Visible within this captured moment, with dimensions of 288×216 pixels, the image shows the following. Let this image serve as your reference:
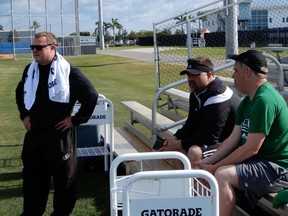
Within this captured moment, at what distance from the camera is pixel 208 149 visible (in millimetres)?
4586

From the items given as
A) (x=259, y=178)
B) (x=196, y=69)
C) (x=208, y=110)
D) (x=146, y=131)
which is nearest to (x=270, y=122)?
(x=259, y=178)

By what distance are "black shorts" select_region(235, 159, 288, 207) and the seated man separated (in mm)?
858

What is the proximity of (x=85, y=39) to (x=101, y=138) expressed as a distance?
50.6 metres

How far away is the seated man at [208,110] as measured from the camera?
14.9 ft

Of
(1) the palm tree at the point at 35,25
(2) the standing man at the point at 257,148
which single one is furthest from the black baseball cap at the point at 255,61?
(1) the palm tree at the point at 35,25

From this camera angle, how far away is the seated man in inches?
179

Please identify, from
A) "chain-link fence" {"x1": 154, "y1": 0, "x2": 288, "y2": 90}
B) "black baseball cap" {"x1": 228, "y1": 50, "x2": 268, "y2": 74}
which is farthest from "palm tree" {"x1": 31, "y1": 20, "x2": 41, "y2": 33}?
"black baseball cap" {"x1": 228, "y1": 50, "x2": 268, "y2": 74}

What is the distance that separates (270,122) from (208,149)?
42.1 inches

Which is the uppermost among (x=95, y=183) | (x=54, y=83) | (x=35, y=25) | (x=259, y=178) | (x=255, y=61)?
(x=35, y=25)

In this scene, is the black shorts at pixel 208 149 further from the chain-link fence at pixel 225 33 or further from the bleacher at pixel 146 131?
the chain-link fence at pixel 225 33

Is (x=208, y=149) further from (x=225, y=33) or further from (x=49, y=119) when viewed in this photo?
(x=225, y=33)

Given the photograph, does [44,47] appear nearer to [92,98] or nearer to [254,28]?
[92,98]

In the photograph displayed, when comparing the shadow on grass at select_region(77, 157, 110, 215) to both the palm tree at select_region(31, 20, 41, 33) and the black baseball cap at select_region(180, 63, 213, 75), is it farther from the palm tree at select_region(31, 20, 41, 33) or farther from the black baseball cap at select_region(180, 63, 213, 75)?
the palm tree at select_region(31, 20, 41, 33)

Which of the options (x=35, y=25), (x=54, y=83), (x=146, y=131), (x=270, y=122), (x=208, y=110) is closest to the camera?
(x=270, y=122)
